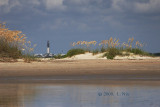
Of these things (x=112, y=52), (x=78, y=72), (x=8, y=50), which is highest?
(x=8, y=50)

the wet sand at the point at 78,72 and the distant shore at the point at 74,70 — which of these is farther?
the distant shore at the point at 74,70

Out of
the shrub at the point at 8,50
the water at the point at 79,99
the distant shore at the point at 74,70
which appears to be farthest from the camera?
the shrub at the point at 8,50

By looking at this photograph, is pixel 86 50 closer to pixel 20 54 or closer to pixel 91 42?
pixel 91 42

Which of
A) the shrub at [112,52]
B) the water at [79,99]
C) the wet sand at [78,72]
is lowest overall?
the water at [79,99]

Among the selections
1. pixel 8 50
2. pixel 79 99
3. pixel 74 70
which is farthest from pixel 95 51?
pixel 79 99

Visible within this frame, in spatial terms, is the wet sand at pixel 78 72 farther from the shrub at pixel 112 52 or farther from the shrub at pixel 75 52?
the shrub at pixel 75 52

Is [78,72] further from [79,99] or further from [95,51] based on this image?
[95,51]

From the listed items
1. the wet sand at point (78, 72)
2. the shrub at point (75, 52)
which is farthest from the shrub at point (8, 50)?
the shrub at point (75, 52)

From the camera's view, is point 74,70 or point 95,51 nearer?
point 74,70

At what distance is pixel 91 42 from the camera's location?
94.0 feet

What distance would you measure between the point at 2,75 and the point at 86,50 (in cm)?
1320

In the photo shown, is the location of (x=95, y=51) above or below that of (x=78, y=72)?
above

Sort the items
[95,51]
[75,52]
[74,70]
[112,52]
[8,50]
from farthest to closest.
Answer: [75,52] < [95,51] < [112,52] < [8,50] < [74,70]

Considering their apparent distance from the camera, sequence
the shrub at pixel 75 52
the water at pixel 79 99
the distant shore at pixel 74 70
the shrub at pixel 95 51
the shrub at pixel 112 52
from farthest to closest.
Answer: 1. the shrub at pixel 75 52
2. the shrub at pixel 95 51
3. the shrub at pixel 112 52
4. the distant shore at pixel 74 70
5. the water at pixel 79 99
